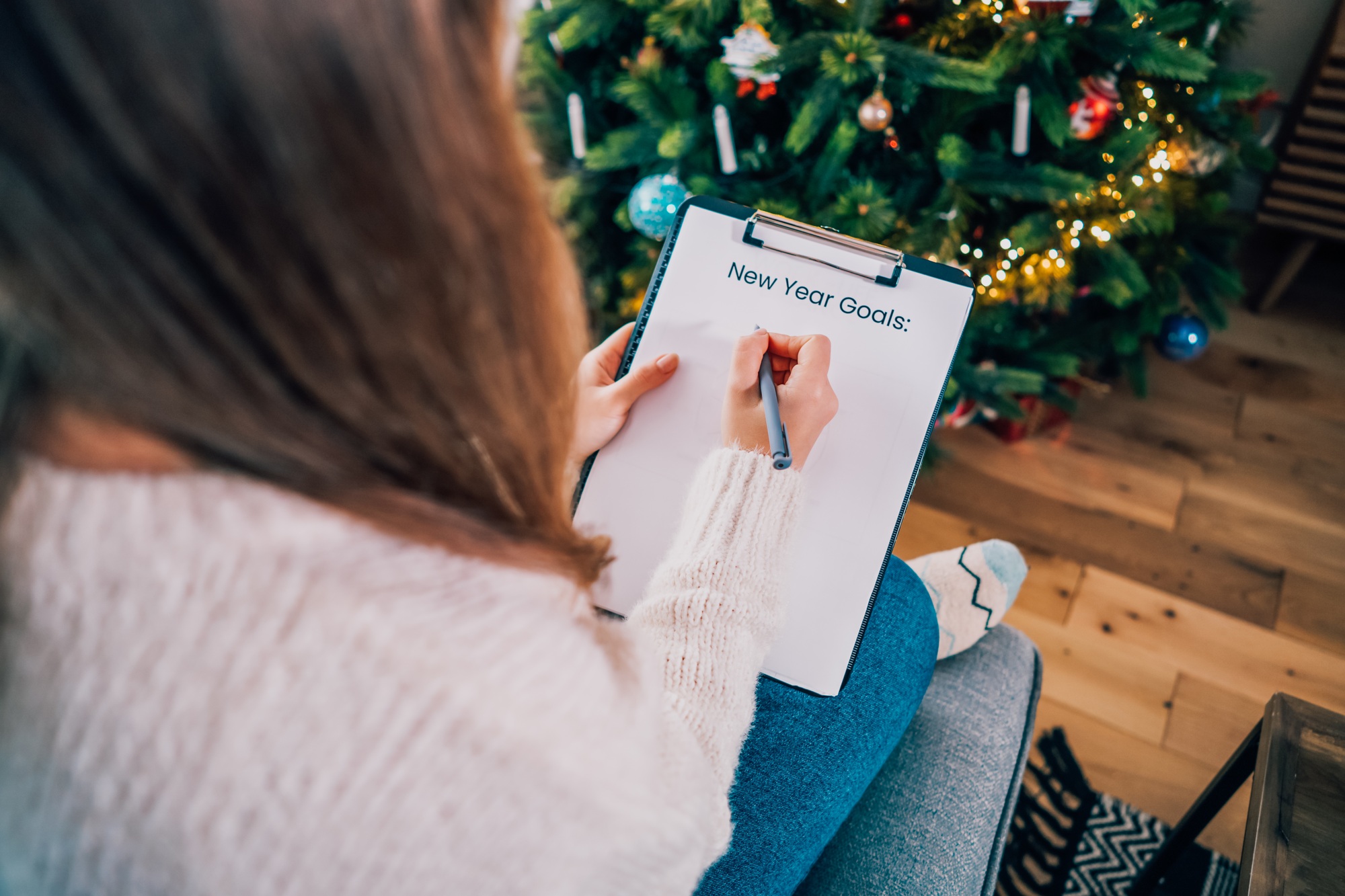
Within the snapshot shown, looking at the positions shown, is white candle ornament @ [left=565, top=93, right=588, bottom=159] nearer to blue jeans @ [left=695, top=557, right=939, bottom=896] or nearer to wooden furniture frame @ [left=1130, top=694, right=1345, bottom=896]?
blue jeans @ [left=695, top=557, right=939, bottom=896]

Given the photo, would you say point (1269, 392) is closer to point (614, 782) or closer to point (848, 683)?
point (848, 683)

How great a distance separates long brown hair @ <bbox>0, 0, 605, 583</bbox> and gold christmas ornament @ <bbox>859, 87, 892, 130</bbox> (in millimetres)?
775

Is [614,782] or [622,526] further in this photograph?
[622,526]

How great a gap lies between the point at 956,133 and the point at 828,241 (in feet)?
2.01

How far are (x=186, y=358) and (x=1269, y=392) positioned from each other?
201 cm

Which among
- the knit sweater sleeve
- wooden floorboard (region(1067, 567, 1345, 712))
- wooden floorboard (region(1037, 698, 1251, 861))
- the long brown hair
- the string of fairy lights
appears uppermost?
the long brown hair

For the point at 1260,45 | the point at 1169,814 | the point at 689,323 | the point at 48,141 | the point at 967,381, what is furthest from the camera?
the point at 1260,45

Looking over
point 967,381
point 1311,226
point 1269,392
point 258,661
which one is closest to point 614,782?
point 258,661

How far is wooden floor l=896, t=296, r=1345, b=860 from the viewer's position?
1094 millimetres

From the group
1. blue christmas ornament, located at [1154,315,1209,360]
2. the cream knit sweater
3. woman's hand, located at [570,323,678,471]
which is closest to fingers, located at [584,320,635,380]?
woman's hand, located at [570,323,678,471]

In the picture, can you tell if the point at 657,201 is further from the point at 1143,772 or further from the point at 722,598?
the point at 1143,772

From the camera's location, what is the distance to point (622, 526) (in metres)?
0.60

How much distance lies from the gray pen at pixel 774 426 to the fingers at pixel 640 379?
0.08 metres

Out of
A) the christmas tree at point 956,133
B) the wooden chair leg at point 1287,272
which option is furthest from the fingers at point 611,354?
the wooden chair leg at point 1287,272
